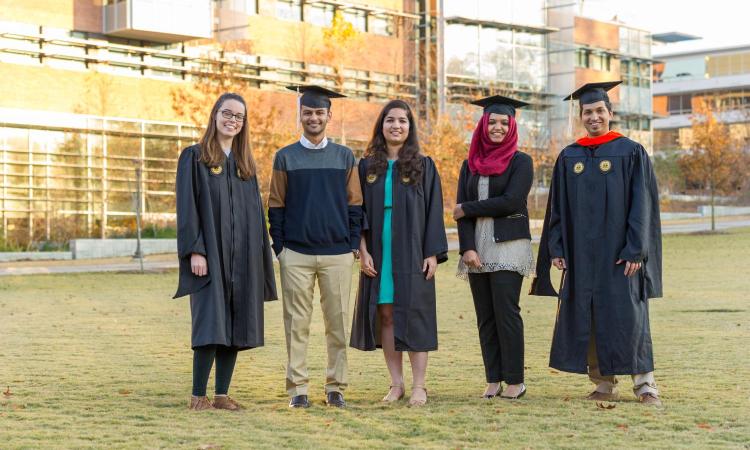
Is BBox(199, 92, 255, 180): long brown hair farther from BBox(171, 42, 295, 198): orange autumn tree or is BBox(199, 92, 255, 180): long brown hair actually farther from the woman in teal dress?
BBox(171, 42, 295, 198): orange autumn tree

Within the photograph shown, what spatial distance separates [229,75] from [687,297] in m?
20.3

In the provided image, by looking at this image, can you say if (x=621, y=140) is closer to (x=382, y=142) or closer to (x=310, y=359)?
(x=382, y=142)

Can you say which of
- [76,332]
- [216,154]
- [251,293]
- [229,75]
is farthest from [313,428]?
[229,75]

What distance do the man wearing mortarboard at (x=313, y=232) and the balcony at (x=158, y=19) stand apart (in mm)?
32842

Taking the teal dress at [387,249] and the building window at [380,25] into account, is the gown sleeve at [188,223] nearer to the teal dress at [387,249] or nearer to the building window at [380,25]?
the teal dress at [387,249]

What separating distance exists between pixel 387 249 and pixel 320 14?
40404mm

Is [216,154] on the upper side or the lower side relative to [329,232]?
upper

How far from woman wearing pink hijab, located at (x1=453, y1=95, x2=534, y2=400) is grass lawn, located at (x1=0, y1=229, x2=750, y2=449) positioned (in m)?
0.38

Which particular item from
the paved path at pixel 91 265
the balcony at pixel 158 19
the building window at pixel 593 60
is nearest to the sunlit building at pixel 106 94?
the balcony at pixel 158 19

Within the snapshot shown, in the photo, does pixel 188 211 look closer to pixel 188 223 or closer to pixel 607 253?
pixel 188 223

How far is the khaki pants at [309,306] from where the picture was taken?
8.61 metres

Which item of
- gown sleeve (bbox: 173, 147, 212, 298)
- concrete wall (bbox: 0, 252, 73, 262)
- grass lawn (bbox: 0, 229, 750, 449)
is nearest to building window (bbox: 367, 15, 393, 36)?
concrete wall (bbox: 0, 252, 73, 262)

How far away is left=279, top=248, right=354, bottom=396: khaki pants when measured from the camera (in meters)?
8.61

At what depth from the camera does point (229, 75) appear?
36.4 metres
